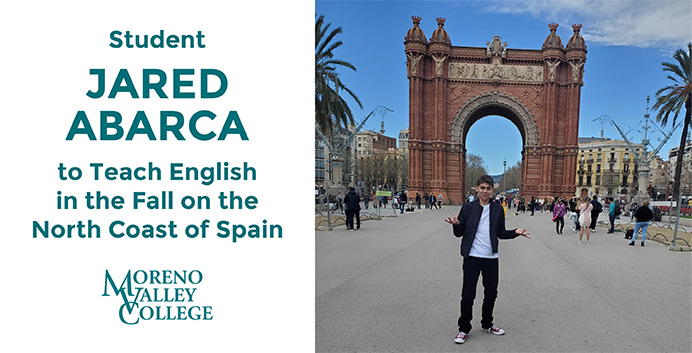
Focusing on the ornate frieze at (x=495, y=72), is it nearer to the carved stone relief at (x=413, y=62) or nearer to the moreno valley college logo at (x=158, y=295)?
the carved stone relief at (x=413, y=62)

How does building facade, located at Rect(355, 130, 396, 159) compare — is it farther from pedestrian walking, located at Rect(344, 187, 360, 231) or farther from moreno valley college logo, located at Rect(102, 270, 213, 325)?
moreno valley college logo, located at Rect(102, 270, 213, 325)

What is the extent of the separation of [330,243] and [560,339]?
7.06m

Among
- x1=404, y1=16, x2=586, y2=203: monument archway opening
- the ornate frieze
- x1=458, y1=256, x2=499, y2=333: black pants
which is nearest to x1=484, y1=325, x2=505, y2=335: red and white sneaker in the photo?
x1=458, y1=256, x2=499, y2=333: black pants

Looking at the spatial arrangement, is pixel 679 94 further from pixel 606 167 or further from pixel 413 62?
pixel 606 167

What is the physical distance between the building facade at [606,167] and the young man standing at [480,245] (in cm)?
8960

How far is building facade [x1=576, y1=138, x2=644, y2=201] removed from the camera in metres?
81.2

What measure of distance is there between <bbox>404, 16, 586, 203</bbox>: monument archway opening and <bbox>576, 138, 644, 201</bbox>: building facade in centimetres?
4924

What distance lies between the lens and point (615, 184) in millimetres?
79812

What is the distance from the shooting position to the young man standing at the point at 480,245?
3.73 metres

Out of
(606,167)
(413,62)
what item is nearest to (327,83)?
(413,62)

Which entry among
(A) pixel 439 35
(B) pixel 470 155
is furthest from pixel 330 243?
(B) pixel 470 155

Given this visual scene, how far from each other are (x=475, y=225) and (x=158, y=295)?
9.11 ft

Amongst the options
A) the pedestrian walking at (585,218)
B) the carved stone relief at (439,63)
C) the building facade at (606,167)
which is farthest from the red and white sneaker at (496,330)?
the building facade at (606,167)

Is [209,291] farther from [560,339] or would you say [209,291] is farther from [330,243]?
[330,243]
